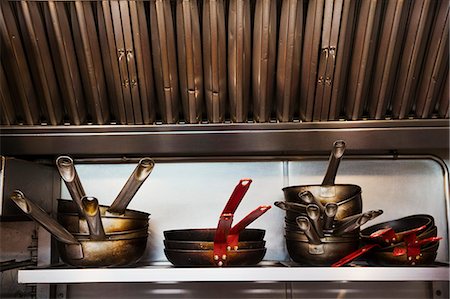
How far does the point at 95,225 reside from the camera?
123cm

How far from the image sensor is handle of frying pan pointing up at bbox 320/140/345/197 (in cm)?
125

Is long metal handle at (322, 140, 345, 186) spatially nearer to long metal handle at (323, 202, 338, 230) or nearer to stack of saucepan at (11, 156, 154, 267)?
long metal handle at (323, 202, 338, 230)

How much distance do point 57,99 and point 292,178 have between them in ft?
2.88

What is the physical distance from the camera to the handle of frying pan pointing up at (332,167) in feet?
4.11

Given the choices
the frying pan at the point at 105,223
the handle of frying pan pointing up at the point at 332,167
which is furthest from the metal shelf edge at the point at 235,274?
the handle of frying pan pointing up at the point at 332,167

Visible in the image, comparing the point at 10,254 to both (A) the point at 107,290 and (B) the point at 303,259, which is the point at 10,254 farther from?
(B) the point at 303,259

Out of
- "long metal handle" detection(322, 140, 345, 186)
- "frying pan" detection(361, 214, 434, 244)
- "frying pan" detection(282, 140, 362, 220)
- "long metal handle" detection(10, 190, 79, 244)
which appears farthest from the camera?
"frying pan" detection(361, 214, 434, 244)

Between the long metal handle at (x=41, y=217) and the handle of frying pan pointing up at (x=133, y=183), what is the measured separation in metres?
0.14

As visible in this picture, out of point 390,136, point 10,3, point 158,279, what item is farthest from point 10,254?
point 390,136

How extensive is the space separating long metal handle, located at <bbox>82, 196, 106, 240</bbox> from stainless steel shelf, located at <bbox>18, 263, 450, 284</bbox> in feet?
0.32

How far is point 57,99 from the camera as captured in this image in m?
1.53

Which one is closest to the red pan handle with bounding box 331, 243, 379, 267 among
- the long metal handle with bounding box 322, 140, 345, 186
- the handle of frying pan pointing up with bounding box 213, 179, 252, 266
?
the long metal handle with bounding box 322, 140, 345, 186

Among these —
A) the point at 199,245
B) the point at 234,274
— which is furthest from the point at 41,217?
the point at 234,274

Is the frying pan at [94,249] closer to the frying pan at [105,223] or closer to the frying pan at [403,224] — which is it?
the frying pan at [105,223]
